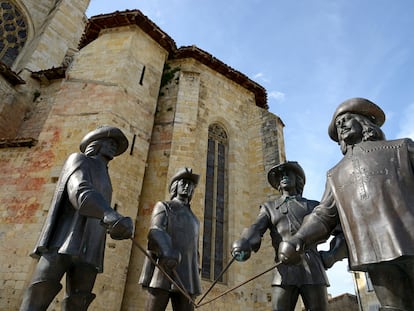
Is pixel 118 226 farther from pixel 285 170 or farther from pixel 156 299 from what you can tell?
pixel 285 170

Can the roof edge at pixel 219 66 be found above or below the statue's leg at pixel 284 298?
above

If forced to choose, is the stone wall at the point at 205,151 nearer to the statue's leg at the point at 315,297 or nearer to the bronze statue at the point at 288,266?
the bronze statue at the point at 288,266

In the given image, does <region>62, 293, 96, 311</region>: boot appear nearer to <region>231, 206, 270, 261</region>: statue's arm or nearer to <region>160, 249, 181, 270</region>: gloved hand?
<region>160, 249, 181, 270</region>: gloved hand

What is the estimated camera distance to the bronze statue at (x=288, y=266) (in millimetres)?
3002

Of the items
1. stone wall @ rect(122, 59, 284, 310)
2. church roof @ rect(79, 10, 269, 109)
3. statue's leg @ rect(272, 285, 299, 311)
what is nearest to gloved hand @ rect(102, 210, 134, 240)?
statue's leg @ rect(272, 285, 299, 311)

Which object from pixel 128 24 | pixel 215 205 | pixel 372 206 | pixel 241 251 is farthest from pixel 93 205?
pixel 128 24

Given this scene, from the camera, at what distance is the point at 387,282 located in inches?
78.5

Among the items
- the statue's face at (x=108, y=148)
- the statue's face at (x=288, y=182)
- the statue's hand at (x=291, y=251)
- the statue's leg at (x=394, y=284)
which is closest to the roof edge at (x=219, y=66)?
the statue's face at (x=288, y=182)

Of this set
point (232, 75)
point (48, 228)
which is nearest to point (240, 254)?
point (48, 228)

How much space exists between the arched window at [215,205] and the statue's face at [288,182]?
583 cm

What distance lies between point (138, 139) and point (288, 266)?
664 cm

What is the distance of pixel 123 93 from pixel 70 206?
6.76 m

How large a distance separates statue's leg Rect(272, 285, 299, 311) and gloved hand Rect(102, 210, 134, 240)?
157 cm

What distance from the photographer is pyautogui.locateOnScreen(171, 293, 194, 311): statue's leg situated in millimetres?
3215
